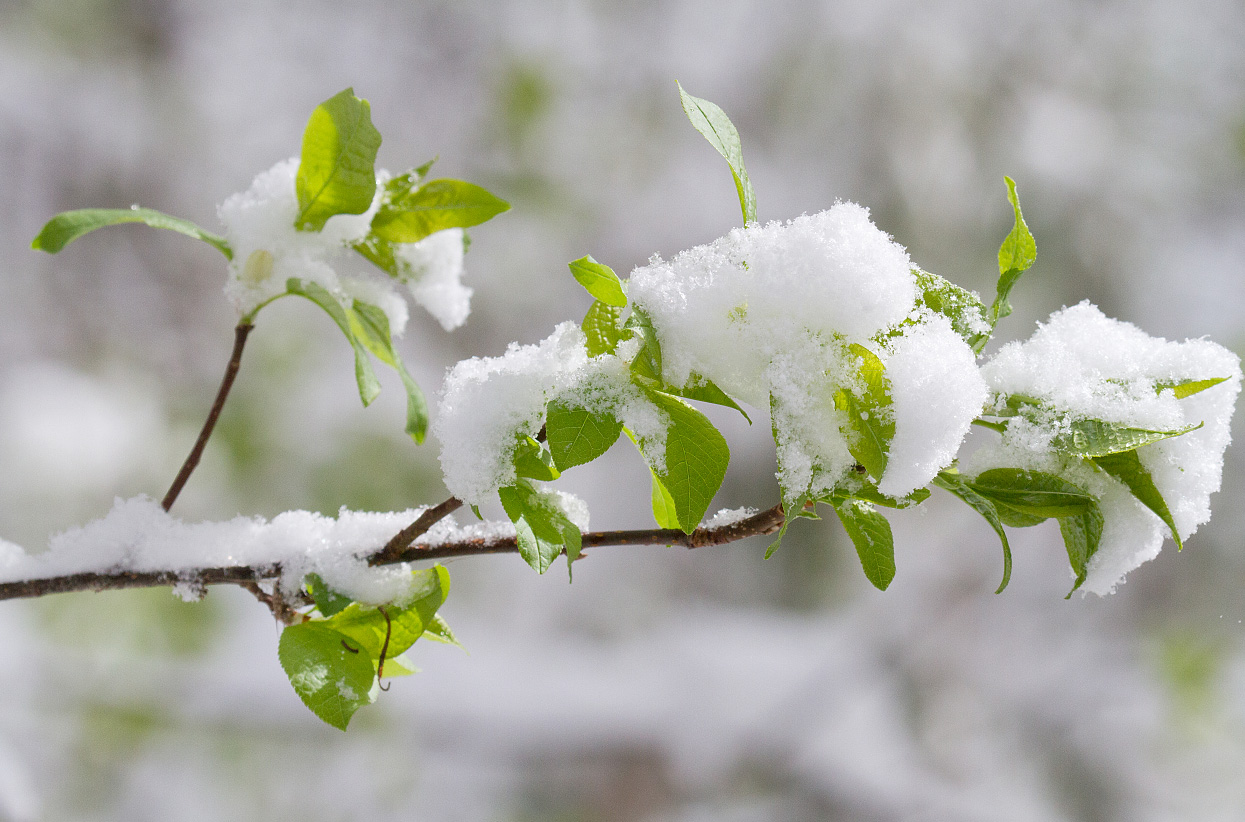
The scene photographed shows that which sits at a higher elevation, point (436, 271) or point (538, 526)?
point (436, 271)

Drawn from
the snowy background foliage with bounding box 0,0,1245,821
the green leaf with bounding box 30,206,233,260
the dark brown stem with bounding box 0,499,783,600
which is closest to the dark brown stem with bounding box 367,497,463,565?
the dark brown stem with bounding box 0,499,783,600

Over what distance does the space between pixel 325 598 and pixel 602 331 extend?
0.33 ft

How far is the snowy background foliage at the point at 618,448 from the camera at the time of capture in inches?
32.4

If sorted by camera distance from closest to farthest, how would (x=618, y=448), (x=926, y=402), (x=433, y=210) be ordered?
(x=926, y=402)
(x=433, y=210)
(x=618, y=448)

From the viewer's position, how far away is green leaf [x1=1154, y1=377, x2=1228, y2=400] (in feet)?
0.51

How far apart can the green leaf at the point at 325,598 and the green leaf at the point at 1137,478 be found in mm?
181

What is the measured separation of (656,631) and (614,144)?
0.68m

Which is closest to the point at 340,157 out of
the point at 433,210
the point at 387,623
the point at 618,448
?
the point at 433,210

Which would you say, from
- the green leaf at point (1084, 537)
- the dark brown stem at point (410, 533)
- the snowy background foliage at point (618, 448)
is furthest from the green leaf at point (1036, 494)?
the snowy background foliage at point (618, 448)

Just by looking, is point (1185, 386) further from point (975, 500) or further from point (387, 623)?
point (387, 623)

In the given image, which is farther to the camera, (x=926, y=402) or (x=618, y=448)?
(x=618, y=448)

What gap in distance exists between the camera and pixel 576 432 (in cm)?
15

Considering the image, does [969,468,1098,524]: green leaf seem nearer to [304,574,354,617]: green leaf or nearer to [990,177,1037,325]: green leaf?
[990,177,1037,325]: green leaf

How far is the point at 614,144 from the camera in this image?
39.5 inches
